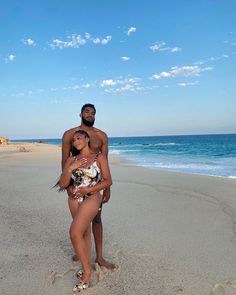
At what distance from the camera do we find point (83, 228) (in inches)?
130

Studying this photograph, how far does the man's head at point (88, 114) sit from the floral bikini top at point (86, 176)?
56 cm

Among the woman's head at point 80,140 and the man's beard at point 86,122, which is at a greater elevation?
the man's beard at point 86,122

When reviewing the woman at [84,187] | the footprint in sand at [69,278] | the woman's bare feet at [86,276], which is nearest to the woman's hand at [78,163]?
the woman at [84,187]

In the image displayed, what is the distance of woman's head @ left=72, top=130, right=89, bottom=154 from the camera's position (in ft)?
11.4

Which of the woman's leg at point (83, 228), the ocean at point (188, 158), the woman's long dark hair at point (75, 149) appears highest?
the woman's long dark hair at point (75, 149)

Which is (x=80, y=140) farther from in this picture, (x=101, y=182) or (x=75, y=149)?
(x=101, y=182)

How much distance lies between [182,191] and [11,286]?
5.79 m

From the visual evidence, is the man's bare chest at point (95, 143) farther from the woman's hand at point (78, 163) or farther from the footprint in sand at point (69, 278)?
the footprint in sand at point (69, 278)

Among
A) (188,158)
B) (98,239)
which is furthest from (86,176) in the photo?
(188,158)

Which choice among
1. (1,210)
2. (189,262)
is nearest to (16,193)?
(1,210)

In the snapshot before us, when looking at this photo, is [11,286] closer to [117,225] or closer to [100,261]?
[100,261]

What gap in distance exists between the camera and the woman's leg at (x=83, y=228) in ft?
10.7

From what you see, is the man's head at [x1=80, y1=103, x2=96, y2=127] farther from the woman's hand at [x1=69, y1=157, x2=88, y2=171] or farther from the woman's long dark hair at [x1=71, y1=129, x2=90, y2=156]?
the woman's hand at [x1=69, y1=157, x2=88, y2=171]

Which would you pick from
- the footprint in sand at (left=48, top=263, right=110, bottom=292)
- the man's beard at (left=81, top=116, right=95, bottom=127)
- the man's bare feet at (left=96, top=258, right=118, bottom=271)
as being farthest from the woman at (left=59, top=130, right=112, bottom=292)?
the man's bare feet at (left=96, top=258, right=118, bottom=271)
